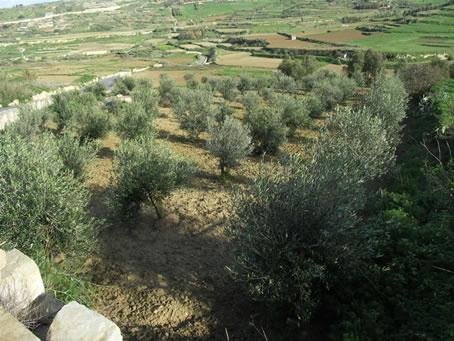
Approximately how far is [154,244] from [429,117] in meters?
21.5

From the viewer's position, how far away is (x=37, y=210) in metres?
7.17

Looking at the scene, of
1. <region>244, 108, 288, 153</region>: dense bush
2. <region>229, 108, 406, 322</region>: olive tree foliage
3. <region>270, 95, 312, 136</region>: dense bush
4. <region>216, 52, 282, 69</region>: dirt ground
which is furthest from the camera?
<region>216, 52, 282, 69</region>: dirt ground

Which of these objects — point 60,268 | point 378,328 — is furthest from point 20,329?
point 378,328

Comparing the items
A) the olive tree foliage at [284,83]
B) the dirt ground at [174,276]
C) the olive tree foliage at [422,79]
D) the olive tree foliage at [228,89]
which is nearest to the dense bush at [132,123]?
the dirt ground at [174,276]

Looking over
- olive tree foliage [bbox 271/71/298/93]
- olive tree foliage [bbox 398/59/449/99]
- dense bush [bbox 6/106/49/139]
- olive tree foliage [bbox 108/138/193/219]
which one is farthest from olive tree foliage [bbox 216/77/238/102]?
olive tree foliage [bbox 108/138/193/219]

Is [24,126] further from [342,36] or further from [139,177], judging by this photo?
[342,36]

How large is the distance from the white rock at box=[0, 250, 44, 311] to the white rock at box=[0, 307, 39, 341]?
0.60 m

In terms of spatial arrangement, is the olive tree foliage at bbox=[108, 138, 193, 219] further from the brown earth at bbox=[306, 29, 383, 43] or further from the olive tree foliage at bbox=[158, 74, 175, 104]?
the brown earth at bbox=[306, 29, 383, 43]

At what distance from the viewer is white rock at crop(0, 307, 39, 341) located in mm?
3439

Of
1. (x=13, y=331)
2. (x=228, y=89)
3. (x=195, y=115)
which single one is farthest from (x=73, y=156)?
(x=228, y=89)

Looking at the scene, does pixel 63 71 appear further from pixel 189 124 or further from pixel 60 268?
pixel 60 268

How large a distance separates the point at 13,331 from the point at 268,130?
17.6 metres

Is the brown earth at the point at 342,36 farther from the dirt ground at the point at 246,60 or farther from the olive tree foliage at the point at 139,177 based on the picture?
the olive tree foliage at the point at 139,177

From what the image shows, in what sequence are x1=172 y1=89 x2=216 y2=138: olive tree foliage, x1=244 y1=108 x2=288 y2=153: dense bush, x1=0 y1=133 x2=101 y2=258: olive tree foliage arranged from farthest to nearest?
x1=172 y1=89 x2=216 y2=138: olive tree foliage → x1=244 y1=108 x2=288 y2=153: dense bush → x1=0 y1=133 x2=101 y2=258: olive tree foliage
